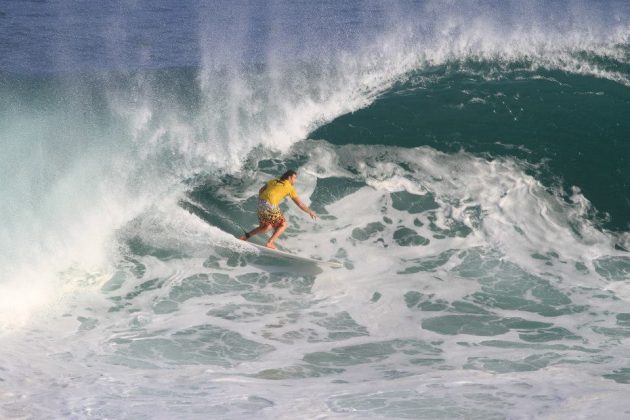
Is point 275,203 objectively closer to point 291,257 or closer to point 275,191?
point 275,191

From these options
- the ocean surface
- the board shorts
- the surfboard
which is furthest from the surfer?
the ocean surface

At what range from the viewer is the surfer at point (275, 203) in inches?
421

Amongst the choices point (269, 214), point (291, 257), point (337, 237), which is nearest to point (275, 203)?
point (269, 214)

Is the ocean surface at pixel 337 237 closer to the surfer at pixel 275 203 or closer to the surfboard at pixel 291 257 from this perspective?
the surfboard at pixel 291 257

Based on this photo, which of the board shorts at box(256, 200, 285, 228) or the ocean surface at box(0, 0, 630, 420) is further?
the board shorts at box(256, 200, 285, 228)

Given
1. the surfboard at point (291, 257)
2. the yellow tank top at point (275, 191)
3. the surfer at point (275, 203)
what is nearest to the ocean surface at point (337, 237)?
the surfboard at point (291, 257)

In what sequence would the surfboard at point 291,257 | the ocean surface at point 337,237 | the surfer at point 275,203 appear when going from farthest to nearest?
the surfer at point 275,203 < the surfboard at point 291,257 < the ocean surface at point 337,237

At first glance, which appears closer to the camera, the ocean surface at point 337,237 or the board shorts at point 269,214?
the ocean surface at point 337,237

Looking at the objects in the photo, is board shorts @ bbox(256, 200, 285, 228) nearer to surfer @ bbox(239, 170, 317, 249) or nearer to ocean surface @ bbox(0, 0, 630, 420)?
surfer @ bbox(239, 170, 317, 249)

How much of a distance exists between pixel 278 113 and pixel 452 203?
3592 millimetres

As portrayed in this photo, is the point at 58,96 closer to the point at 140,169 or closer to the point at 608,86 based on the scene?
the point at 140,169

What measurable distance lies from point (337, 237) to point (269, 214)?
1.11m

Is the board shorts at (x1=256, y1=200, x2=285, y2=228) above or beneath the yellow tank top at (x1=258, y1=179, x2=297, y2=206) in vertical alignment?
beneath

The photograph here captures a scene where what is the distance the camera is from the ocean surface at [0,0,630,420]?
7.67m
